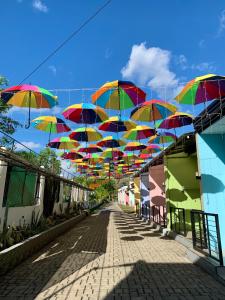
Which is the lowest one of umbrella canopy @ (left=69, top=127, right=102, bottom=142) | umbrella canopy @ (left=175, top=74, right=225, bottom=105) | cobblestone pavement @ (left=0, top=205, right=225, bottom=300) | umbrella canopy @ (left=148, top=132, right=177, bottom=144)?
cobblestone pavement @ (left=0, top=205, right=225, bottom=300)

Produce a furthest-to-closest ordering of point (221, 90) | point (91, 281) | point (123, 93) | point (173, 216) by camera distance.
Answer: point (173, 216), point (123, 93), point (221, 90), point (91, 281)

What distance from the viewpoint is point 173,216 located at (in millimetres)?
9969

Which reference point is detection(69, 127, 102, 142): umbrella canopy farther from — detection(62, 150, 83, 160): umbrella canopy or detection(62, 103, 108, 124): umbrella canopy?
detection(62, 150, 83, 160): umbrella canopy

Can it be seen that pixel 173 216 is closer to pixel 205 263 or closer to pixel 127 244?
pixel 127 244

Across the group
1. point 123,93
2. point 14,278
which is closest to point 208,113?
point 123,93

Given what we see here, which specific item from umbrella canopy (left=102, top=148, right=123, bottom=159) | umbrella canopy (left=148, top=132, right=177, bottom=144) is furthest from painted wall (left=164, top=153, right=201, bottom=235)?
umbrella canopy (left=102, top=148, right=123, bottom=159)

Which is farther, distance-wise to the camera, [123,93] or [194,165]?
[194,165]

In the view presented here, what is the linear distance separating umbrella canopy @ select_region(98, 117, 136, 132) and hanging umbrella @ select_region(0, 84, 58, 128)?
2661 millimetres

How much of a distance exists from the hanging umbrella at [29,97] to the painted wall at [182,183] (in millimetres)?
5850

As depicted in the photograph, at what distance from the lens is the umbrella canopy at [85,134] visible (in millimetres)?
10023

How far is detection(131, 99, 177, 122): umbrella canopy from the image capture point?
733 cm

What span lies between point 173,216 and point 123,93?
5.96m

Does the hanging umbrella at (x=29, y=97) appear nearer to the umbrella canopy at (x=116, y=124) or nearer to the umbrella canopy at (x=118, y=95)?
the umbrella canopy at (x=118, y=95)

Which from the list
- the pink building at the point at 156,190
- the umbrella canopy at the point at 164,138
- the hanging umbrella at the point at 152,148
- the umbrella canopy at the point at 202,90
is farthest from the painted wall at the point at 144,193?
the umbrella canopy at the point at 202,90
